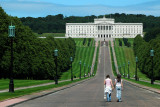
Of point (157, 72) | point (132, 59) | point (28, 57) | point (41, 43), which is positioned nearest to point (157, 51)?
point (157, 72)

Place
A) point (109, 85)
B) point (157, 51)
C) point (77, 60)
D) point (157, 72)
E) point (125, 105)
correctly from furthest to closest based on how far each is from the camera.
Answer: point (77, 60) < point (157, 51) < point (157, 72) < point (109, 85) < point (125, 105)

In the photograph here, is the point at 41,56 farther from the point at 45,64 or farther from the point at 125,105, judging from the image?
the point at 125,105

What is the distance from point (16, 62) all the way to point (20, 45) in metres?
5.05

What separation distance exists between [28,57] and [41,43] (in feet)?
45.1

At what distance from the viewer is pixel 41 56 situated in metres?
84.7

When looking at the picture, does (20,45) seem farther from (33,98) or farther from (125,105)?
(125,105)

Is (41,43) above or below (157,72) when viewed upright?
above

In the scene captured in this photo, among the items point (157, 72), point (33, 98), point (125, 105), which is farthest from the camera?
point (157, 72)

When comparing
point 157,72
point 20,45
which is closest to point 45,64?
point 20,45

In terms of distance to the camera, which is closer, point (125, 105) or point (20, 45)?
point (125, 105)

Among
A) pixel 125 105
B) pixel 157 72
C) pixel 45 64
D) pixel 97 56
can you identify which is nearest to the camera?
pixel 125 105

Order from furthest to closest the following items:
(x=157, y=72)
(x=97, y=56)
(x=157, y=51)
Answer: (x=97, y=56) → (x=157, y=51) → (x=157, y=72)

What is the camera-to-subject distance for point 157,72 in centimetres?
9031

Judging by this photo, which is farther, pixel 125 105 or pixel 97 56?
pixel 97 56
